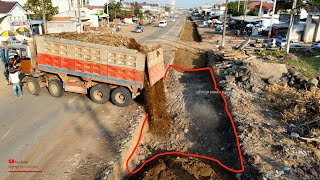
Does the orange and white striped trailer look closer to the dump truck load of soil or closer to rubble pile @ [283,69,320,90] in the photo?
the dump truck load of soil

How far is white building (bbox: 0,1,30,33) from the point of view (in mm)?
29520

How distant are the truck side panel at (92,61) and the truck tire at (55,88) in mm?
587

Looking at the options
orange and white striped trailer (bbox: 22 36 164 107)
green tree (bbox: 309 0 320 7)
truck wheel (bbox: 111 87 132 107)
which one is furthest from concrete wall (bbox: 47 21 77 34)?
green tree (bbox: 309 0 320 7)

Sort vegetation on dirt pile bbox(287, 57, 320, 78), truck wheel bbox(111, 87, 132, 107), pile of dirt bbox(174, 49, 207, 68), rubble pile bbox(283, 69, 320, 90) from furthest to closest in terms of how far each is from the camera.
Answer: pile of dirt bbox(174, 49, 207, 68)
vegetation on dirt pile bbox(287, 57, 320, 78)
rubble pile bbox(283, 69, 320, 90)
truck wheel bbox(111, 87, 132, 107)

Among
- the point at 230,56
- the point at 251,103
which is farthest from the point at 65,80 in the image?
the point at 230,56

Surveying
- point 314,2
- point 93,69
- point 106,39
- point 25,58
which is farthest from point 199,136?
point 314,2

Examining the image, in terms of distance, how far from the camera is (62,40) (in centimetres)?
1115

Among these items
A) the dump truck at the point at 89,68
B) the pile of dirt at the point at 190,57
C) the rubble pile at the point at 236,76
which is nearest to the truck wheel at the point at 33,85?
the dump truck at the point at 89,68

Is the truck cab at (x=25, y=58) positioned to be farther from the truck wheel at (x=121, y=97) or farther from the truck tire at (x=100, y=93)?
the truck wheel at (x=121, y=97)

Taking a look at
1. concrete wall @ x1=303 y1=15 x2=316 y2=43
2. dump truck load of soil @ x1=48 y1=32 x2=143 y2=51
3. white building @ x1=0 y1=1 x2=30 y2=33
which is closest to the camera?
dump truck load of soil @ x1=48 y1=32 x2=143 y2=51

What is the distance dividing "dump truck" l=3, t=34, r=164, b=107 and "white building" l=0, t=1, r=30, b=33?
808 inches

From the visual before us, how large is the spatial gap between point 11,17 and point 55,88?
24.8 m

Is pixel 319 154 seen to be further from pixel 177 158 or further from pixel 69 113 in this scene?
pixel 69 113

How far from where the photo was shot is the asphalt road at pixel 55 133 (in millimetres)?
7422
